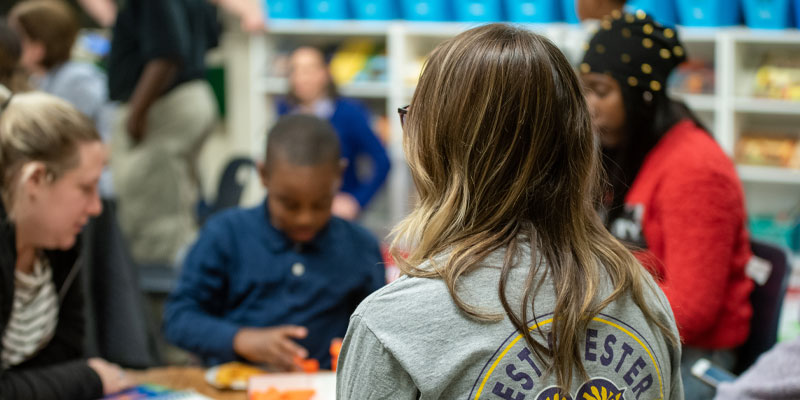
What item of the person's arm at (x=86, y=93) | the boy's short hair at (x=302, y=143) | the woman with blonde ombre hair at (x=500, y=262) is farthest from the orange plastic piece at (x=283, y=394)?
the person's arm at (x=86, y=93)

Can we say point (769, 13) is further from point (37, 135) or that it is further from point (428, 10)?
point (37, 135)

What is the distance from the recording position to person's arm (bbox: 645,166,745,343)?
1965 millimetres

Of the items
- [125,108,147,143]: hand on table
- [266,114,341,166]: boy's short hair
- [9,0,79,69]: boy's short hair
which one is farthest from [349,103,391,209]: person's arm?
[266,114,341,166]: boy's short hair

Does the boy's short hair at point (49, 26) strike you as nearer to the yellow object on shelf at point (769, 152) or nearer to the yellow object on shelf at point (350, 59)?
the yellow object on shelf at point (350, 59)

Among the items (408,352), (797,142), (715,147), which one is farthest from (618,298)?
(797,142)

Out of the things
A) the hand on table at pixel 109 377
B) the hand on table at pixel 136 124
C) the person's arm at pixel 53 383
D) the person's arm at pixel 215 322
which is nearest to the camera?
the person's arm at pixel 53 383

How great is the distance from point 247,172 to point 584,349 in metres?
3.29

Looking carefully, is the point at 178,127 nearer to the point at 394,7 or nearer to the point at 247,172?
the point at 247,172

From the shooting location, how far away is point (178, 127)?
13.2 feet

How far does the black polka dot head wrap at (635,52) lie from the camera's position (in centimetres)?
209

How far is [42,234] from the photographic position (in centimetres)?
178

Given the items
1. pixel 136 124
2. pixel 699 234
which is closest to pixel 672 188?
pixel 699 234

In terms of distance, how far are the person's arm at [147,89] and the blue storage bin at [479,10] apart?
1.60 metres

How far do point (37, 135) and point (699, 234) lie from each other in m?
1.42
